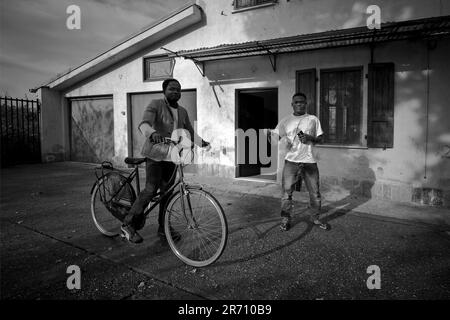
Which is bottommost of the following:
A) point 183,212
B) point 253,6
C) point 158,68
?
point 183,212

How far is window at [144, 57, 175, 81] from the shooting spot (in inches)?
387

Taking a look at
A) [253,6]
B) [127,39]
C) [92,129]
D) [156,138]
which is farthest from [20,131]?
[156,138]

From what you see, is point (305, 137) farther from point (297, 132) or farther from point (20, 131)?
point (20, 131)

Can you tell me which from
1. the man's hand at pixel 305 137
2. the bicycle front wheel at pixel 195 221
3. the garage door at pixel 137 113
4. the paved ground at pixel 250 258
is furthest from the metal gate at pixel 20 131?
the man's hand at pixel 305 137

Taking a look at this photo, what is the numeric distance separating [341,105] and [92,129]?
9.46 m

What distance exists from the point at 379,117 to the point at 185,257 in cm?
532

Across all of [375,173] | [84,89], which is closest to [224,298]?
[375,173]

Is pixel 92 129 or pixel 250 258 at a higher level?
pixel 92 129

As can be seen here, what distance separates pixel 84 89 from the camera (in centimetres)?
1205

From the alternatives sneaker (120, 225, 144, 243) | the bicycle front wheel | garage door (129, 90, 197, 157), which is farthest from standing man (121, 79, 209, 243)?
garage door (129, 90, 197, 157)

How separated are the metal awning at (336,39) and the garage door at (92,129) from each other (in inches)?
208

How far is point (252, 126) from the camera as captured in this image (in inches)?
369

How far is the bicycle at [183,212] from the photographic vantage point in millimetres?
3166
